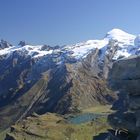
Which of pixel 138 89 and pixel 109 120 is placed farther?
pixel 109 120

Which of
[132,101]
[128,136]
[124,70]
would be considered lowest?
[128,136]

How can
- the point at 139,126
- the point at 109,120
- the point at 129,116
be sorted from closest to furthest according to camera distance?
the point at 139,126 < the point at 129,116 < the point at 109,120

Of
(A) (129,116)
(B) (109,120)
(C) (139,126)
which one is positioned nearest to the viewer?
(C) (139,126)

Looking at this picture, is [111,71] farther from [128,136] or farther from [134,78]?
[128,136]

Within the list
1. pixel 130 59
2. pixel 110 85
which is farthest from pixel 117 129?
pixel 130 59

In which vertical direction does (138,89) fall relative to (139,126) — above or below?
above

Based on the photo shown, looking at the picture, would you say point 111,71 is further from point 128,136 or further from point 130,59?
point 128,136
